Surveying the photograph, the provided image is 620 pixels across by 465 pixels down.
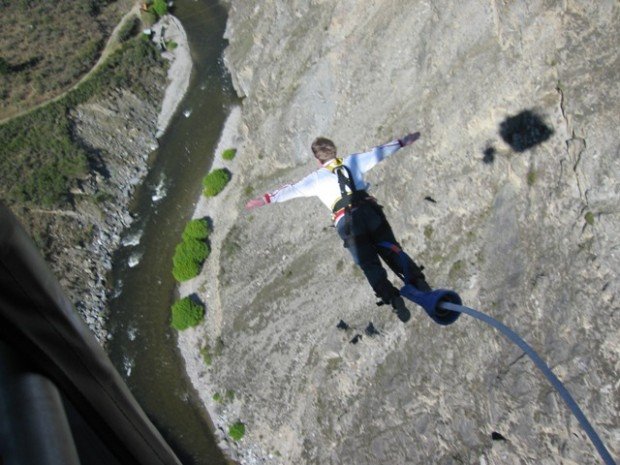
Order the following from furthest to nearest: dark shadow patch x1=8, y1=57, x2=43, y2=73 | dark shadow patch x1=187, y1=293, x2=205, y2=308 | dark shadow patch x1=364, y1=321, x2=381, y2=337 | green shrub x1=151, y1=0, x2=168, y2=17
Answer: green shrub x1=151, y1=0, x2=168, y2=17 < dark shadow patch x1=8, y1=57, x2=43, y2=73 < dark shadow patch x1=187, y1=293, x2=205, y2=308 < dark shadow patch x1=364, y1=321, x2=381, y2=337

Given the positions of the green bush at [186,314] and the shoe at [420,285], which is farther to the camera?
the green bush at [186,314]

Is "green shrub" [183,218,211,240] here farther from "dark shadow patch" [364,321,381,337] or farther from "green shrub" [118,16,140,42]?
"green shrub" [118,16,140,42]

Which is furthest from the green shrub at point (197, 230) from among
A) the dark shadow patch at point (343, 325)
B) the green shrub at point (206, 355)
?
the dark shadow patch at point (343, 325)

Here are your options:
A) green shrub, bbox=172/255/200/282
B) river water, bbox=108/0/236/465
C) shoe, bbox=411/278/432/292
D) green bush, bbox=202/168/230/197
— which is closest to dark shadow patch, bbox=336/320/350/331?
river water, bbox=108/0/236/465

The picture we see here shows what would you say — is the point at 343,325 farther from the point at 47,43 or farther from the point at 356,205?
the point at 47,43

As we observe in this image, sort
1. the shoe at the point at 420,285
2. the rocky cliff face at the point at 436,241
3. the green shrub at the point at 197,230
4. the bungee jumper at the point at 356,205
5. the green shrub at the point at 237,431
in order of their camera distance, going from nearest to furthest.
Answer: the shoe at the point at 420,285 < the bungee jumper at the point at 356,205 < the rocky cliff face at the point at 436,241 < the green shrub at the point at 237,431 < the green shrub at the point at 197,230

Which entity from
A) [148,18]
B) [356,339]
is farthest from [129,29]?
[356,339]

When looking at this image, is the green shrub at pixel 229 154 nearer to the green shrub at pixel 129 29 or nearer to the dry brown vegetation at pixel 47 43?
the dry brown vegetation at pixel 47 43
